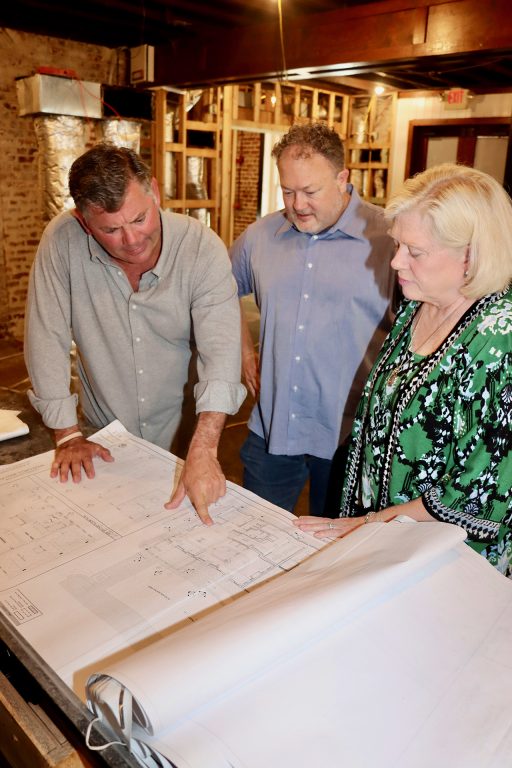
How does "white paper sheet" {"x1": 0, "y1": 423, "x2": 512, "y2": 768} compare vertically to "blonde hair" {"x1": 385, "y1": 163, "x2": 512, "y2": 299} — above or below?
below

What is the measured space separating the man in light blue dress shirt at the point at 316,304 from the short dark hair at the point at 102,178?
0.65 meters

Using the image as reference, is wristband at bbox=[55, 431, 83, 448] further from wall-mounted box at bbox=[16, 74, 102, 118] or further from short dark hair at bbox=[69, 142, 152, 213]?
wall-mounted box at bbox=[16, 74, 102, 118]

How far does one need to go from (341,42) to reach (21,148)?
3.20 meters

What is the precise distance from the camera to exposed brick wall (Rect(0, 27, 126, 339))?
5445 millimetres

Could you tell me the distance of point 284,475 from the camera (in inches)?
82.7

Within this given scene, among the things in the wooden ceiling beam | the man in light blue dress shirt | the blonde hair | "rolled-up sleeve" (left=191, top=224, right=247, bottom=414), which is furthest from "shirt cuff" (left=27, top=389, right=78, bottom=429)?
the wooden ceiling beam

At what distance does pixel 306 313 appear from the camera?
1949 millimetres

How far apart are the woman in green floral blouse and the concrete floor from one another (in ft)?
2.64

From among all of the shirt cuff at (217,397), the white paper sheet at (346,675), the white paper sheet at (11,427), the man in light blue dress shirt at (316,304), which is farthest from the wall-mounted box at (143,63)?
the white paper sheet at (346,675)

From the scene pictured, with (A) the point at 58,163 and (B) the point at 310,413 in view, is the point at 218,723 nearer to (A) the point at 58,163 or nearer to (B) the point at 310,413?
(B) the point at 310,413

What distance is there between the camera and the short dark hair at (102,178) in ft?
4.62

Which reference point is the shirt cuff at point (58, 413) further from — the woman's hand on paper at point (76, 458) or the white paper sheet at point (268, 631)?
the white paper sheet at point (268, 631)

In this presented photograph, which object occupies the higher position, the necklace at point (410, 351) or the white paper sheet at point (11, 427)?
the necklace at point (410, 351)

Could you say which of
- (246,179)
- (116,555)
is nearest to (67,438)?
(116,555)
